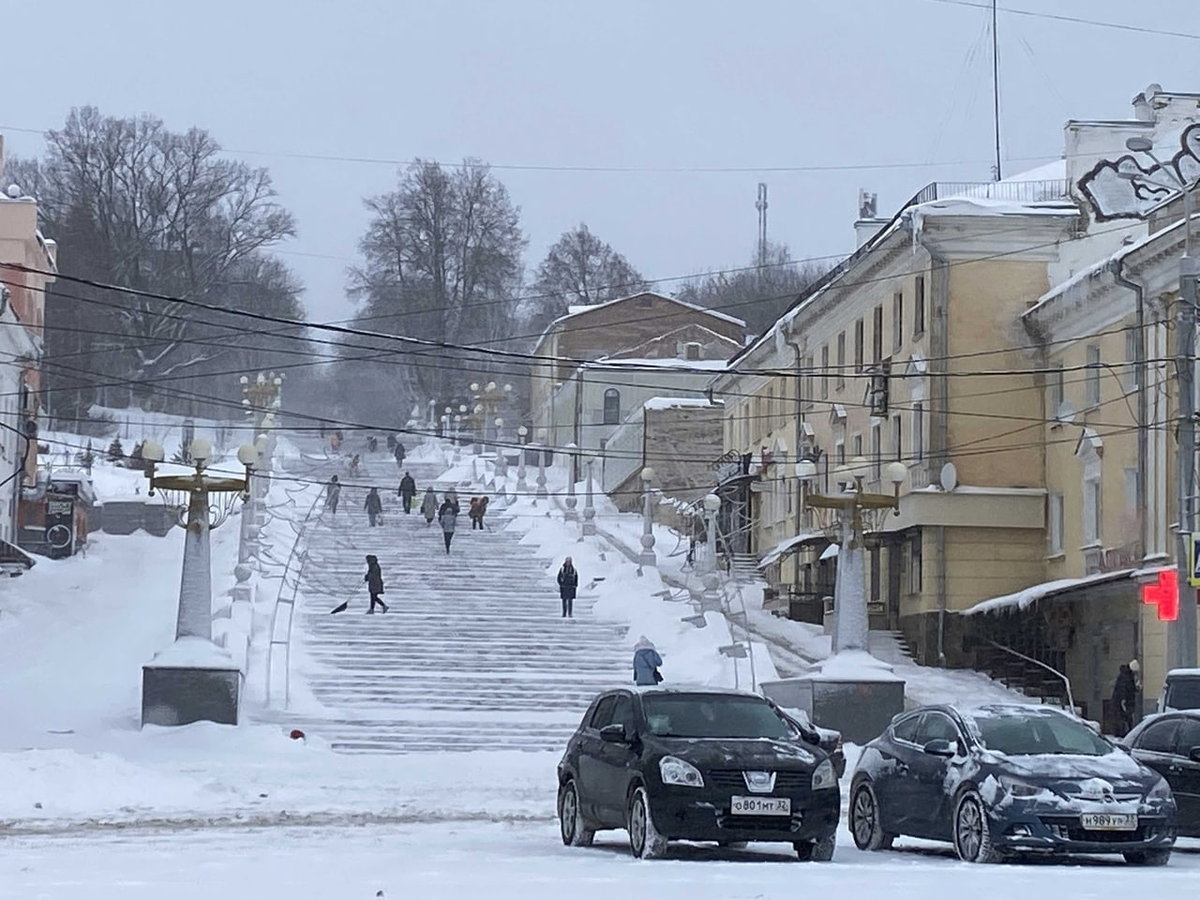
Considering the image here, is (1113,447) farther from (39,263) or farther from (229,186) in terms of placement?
(229,186)

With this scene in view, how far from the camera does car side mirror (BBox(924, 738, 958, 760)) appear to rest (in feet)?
52.6

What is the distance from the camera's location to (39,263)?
68.6 metres

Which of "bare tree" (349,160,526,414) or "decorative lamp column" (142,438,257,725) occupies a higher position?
"bare tree" (349,160,526,414)

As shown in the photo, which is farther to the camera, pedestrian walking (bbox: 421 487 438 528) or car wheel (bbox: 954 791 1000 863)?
pedestrian walking (bbox: 421 487 438 528)

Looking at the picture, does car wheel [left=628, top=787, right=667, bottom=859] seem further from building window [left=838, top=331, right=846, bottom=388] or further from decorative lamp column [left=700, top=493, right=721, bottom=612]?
building window [left=838, top=331, right=846, bottom=388]

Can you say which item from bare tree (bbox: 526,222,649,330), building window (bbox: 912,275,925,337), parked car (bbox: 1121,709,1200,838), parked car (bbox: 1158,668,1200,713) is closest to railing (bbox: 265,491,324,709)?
building window (bbox: 912,275,925,337)

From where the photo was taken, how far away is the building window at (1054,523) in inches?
1797

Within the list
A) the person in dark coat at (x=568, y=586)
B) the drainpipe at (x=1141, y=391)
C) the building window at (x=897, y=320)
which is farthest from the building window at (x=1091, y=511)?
the person in dark coat at (x=568, y=586)

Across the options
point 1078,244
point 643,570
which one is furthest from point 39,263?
point 1078,244

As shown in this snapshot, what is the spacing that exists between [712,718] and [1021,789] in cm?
280

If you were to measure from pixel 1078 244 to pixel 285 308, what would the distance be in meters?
64.1

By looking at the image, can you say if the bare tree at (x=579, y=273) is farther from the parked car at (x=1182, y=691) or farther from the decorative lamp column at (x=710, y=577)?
the parked car at (x=1182, y=691)

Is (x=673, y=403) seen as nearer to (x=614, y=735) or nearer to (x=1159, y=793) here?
(x=614, y=735)

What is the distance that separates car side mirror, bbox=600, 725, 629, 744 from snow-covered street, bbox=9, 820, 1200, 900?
91cm
